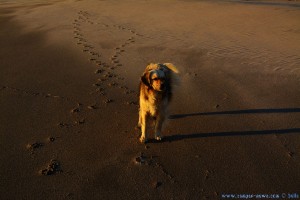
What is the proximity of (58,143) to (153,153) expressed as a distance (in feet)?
5.96

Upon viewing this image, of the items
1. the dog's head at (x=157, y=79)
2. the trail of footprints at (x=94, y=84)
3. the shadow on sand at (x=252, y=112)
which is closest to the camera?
the dog's head at (x=157, y=79)

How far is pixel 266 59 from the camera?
32.0 ft

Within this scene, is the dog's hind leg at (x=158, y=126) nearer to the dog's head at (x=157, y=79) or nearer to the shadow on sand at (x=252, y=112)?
the dog's head at (x=157, y=79)

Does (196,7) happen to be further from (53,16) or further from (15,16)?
(15,16)

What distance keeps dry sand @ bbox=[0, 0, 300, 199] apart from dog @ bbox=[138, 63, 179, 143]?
1.62 feet

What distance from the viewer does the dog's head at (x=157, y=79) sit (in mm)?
4590

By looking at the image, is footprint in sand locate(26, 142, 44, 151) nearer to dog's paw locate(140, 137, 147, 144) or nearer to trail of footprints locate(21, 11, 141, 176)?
trail of footprints locate(21, 11, 141, 176)

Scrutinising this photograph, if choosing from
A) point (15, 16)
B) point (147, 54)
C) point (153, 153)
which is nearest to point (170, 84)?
point (153, 153)

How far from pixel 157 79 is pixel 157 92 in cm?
33

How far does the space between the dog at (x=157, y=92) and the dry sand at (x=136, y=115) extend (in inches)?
19.5

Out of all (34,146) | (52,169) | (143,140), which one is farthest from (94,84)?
(52,169)

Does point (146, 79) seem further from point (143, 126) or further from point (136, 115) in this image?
point (136, 115)

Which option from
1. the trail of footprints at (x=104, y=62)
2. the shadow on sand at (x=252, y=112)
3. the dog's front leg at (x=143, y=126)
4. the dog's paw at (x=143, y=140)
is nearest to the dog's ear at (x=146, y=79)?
the dog's front leg at (x=143, y=126)

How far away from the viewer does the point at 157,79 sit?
181 inches
